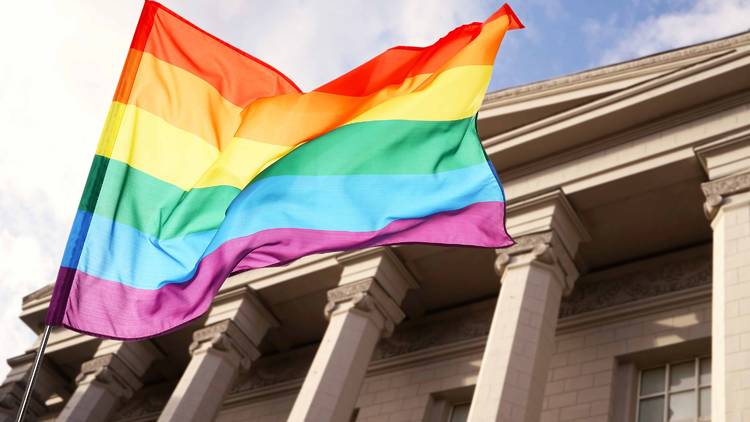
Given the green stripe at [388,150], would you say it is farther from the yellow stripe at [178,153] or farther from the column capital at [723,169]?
the column capital at [723,169]

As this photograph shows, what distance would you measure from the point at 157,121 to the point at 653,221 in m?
9.58

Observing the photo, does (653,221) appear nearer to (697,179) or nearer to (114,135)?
(697,179)

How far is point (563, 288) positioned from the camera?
16.0 metres

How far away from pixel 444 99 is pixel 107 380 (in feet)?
46.1

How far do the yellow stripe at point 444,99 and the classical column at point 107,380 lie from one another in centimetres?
1310

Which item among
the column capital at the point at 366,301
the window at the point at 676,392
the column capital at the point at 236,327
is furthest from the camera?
the column capital at the point at 236,327

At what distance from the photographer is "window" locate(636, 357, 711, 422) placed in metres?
15.2

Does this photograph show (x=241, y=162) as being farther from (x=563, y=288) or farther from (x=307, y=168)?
(x=563, y=288)

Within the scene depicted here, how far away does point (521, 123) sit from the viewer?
19328mm

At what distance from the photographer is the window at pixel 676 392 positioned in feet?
49.8

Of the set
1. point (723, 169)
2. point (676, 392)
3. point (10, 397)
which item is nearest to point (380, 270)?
point (676, 392)

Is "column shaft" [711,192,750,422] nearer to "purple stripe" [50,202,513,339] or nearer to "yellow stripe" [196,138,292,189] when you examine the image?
"purple stripe" [50,202,513,339]

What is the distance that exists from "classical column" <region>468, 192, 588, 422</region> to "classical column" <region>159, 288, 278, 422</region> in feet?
22.2

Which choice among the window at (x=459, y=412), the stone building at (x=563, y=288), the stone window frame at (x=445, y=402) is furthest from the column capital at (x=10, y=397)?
the window at (x=459, y=412)
